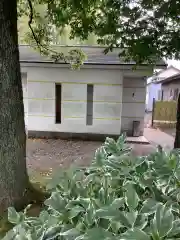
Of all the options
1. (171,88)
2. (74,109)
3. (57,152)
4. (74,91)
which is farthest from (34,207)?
(171,88)

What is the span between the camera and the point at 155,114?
1576 cm

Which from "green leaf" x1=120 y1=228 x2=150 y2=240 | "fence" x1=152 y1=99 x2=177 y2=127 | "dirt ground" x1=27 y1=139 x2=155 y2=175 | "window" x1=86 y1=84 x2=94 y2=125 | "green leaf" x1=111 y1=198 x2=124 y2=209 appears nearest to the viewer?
"green leaf" x1=120 y1=228 x2=150 y2=240

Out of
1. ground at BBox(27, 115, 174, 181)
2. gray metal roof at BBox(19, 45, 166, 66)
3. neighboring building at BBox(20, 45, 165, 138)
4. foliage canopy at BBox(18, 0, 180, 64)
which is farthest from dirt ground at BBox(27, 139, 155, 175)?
gray metal roof at BBox(19, 45, 166, 66)

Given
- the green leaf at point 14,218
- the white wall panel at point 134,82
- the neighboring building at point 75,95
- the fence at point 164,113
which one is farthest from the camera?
the fence at point 164,113

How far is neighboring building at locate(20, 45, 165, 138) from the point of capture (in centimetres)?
1028

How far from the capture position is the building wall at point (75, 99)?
10.4 metres

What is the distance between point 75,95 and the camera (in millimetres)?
10516

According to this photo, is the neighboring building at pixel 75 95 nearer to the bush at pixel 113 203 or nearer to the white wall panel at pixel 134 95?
the white wall panel at pixel 134 95

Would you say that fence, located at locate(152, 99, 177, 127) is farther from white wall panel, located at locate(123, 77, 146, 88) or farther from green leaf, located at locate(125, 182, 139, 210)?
green leaf, located at locate(125, 182, 139, 210)

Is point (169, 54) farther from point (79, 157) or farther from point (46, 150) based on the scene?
point (46, 150)

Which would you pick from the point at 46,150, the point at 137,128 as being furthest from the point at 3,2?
the point at 137,128

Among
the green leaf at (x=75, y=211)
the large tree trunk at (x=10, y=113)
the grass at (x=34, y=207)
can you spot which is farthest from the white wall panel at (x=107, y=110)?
the green leaf at (x=75, y=211)

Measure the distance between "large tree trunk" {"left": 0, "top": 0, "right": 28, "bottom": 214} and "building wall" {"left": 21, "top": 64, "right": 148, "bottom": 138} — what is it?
678 cm

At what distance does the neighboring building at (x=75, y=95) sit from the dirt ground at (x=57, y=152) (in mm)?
679
